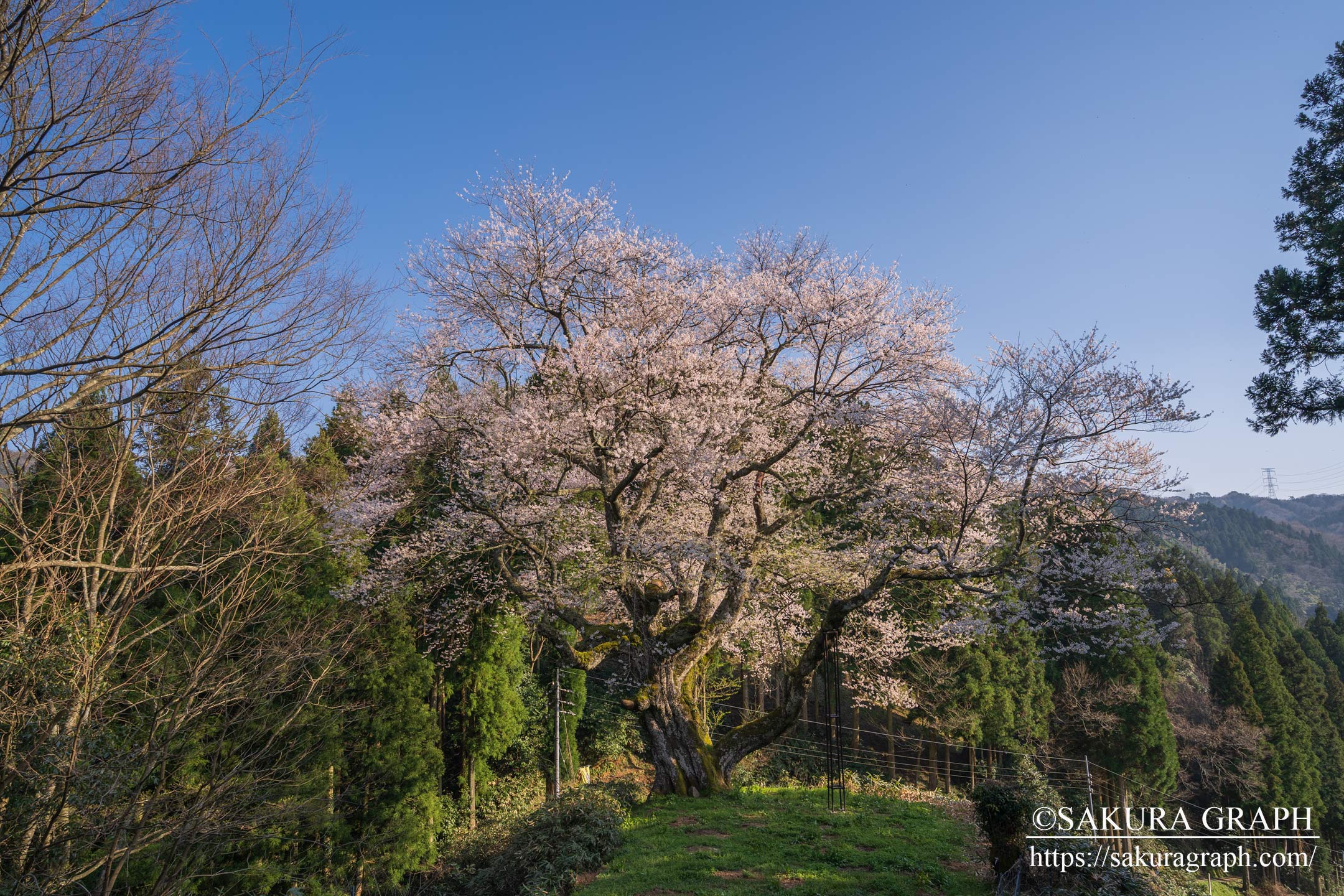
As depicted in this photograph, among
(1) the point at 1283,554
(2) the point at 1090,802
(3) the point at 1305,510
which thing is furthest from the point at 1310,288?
(3) the point at 1305,510

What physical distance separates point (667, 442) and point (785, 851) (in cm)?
505

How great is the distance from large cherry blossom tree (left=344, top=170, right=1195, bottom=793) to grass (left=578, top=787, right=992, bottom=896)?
→ 4.10ft

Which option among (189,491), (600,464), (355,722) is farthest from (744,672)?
(189,491)

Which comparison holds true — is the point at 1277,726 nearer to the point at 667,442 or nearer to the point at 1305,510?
the point at 667,442

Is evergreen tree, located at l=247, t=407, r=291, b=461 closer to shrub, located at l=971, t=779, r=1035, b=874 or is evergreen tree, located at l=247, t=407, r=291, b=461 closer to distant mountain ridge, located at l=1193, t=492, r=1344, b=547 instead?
shrub, located at l=971, t=779, r=1035, b=874

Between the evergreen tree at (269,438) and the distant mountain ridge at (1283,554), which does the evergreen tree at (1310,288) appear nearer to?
the evergreen tree at (269,438)

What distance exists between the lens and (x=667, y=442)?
32.1ft

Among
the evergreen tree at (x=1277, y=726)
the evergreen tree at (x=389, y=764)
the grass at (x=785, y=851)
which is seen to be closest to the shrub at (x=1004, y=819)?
the grass at (x=785, y=851)

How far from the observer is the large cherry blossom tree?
9906 millimetres

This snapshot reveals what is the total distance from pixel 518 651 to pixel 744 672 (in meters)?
7.98

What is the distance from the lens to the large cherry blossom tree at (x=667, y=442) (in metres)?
9.91

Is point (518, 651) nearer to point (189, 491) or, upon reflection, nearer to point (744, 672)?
point (744, 672)

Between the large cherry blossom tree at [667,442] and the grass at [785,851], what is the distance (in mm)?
1251

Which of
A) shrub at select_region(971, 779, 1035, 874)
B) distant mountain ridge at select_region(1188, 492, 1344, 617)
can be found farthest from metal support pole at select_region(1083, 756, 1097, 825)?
distant mountain ridge at select_region(1188, 492, 1344, 617)
